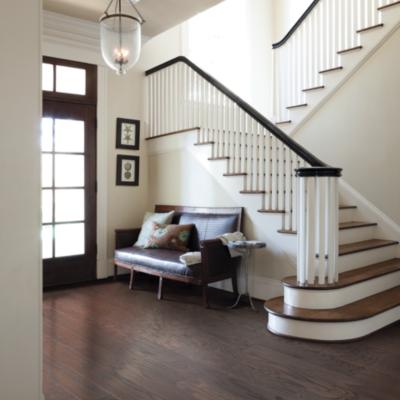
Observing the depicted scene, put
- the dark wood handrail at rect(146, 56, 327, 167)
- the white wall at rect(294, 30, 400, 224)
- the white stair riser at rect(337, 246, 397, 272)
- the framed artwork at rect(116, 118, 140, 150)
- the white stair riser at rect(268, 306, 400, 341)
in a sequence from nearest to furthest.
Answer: the white stair riser at rect(268, 306, 400, 341) < the dark wood handrail at rect(146, 56, 327, 167) < the white stair riser at rect(337, 246, 397, 272) < the white wall at rect(294, 30, 400, 224) < the framed artwork at rect(116, 118, 140, 150)

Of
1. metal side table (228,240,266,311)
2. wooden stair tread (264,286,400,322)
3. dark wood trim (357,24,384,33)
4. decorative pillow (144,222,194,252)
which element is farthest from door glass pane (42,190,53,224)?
dark wood trim (357,24,384,33)

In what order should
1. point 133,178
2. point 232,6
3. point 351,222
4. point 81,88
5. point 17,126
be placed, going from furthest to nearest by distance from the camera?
point 232,6
point 133,178
point 81,88
point 351,222
point 17,126

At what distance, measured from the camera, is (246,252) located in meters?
4.04

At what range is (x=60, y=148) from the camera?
4770 millimetres

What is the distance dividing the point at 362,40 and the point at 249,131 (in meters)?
1.74

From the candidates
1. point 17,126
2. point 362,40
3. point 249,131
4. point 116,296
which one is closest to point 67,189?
point 116,296

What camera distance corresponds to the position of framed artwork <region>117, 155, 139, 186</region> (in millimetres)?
5320

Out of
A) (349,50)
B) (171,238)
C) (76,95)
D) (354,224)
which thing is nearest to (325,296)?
(354,224)

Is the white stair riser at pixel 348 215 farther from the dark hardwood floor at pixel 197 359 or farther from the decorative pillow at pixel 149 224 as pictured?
the decorative pillow at pixel 149 224

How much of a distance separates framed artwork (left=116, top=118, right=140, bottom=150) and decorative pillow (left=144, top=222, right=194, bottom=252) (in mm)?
1312

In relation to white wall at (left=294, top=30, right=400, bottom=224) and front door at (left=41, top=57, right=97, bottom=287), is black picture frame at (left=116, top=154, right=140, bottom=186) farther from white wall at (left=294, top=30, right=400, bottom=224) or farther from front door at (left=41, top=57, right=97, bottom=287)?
white wall at (left=294, top=30, right=400, bottom=224)

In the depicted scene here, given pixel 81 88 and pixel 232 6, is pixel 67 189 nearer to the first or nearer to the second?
pixel 81 88

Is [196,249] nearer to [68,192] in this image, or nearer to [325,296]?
[68,192]

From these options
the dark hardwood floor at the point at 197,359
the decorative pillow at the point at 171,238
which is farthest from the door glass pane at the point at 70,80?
the dark hardwood floor at the point at 197,359
